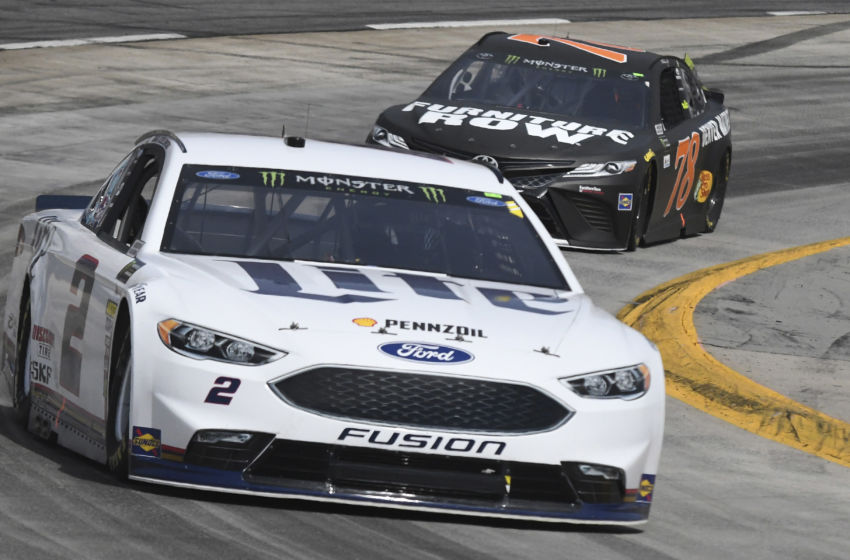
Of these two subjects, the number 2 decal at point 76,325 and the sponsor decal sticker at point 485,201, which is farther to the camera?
the sponsor decal sticker at point 485,201

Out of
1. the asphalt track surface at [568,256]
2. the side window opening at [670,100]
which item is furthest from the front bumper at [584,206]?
the side window opening at [670,100]

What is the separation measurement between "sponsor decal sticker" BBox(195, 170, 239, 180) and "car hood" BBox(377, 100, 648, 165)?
5.66 metres

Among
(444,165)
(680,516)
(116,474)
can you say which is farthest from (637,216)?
(116,474)

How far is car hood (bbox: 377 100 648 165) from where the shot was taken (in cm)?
1338

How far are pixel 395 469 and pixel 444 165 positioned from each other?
7.31 ft

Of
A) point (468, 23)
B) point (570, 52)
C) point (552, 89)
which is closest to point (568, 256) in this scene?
point (552, 89)

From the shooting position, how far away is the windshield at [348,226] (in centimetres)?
738

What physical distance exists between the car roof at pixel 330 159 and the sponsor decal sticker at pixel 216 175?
0.08 meters

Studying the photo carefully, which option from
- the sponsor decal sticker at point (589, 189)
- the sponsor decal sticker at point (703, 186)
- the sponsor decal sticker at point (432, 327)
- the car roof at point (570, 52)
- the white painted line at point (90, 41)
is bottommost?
the white painted line at point (90, 41)

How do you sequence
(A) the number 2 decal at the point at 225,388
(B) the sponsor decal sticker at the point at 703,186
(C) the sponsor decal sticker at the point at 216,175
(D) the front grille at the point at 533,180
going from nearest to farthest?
(A) the number 2 decal at the point at 225,388 < (C) the sponsor decal sticker at the point at 216,175 < (D) the front grille at the point at 533,180 < (B) the sponsor decal sticker at the point at 703,186

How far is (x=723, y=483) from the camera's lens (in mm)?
7711

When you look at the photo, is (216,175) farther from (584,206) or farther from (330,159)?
(584,206)

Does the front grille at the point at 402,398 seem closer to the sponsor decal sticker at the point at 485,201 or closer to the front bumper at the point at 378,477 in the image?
the front bumper at the point at 378,477

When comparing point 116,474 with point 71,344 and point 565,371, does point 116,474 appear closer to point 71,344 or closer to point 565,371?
point 71,344
